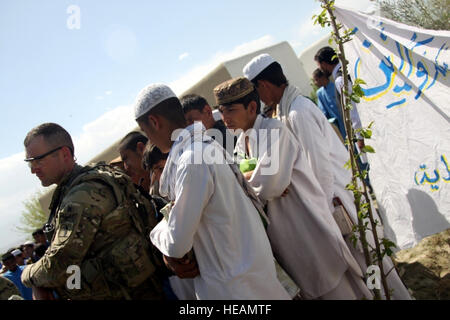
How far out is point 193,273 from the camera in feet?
5.89

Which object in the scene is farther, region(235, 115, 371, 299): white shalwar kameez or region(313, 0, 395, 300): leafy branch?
region(235, 115, 371, 299): white shalwar kameez

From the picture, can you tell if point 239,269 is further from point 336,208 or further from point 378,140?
point 378,140

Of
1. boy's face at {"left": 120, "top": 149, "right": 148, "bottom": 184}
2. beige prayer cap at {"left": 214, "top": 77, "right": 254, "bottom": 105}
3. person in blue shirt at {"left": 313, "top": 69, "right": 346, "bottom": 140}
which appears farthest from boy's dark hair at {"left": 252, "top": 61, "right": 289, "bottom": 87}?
person in blue shirt at {"left": 313, "top": 69, "right": 346, "bottom": 140}

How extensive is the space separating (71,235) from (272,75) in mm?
1915

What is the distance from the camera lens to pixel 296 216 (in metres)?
2.35

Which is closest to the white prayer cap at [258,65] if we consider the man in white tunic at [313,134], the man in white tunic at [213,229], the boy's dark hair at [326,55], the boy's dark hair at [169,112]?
the man in white tunic at [313,134]

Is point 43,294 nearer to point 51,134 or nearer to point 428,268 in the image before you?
point 51,134

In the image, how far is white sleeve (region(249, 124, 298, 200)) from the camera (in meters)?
2.19

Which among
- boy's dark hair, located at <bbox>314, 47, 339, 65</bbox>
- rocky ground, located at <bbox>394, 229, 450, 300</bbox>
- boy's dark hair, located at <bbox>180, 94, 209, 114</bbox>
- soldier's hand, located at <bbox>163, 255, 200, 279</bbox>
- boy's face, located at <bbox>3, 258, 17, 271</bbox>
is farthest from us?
boy's face, located at <bbox>3, 258, 17, 271</bbox>

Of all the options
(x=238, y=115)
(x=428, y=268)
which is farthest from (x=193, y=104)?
(x=428, y=268)

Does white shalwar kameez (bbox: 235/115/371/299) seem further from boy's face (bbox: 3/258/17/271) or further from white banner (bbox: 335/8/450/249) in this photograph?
boy's face (bbox: 3/258/17/271)

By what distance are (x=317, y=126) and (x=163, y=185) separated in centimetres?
136

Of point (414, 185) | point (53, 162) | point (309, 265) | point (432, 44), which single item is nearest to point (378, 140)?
point (414, 185)
